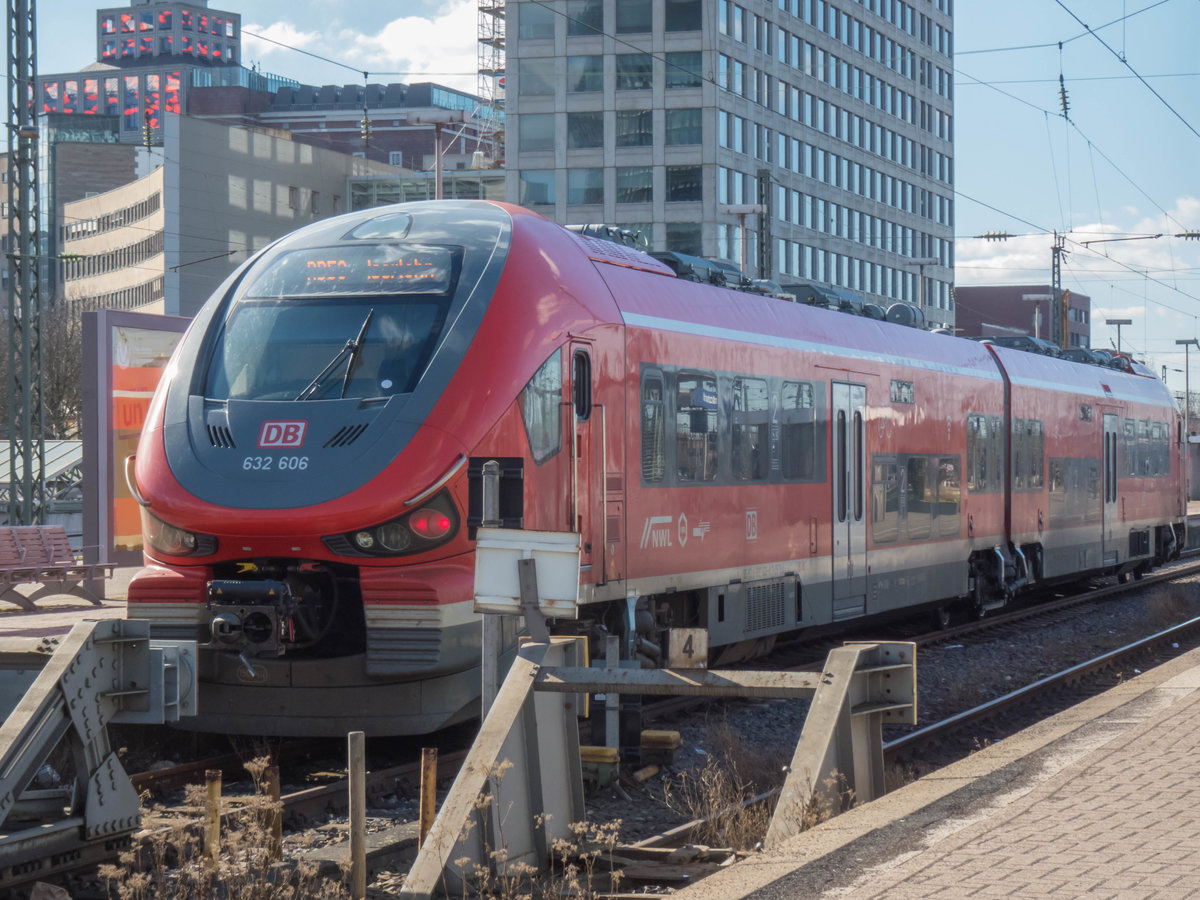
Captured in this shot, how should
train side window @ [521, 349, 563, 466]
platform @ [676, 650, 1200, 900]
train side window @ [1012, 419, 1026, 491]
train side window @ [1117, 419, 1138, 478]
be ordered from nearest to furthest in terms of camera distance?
platform @ [676, 650, 1200, 900]
train side window @ [521, 349, 563, 466]
train side window @ [1012, 419, 1026, 491]
train side window @ [1117, 419, 1138, 478]

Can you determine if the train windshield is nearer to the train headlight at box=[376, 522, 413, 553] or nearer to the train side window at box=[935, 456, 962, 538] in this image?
the train headlight at box=[376, 522, 413, 553]

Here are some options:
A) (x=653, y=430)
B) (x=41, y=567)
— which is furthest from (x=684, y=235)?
→ (x=653, y=430)

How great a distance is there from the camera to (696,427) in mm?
12078

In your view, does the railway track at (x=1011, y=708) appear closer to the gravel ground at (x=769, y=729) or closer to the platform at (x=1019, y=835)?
the gravel ground at (x=769, y=729)

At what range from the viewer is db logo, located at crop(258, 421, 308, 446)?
9.41 meters

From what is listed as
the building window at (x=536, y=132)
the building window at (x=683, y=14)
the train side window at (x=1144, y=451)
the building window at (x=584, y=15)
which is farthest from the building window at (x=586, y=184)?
the train side window at (x=1144, y=451)

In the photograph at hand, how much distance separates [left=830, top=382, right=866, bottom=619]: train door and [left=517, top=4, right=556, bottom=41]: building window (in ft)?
210

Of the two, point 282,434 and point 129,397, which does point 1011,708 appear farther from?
point 129,397

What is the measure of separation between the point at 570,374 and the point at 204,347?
2309 mm

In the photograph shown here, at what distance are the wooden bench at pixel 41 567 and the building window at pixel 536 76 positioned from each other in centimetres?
5924

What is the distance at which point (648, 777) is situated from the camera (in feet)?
31.6

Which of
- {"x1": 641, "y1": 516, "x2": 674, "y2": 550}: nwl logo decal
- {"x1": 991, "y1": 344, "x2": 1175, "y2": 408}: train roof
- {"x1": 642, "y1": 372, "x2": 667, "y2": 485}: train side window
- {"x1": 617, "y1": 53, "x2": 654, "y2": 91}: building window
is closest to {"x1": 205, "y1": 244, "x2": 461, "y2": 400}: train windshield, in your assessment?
{"x1": 642, "y1": 372, "x2": 667, "y2": 485}: train side window

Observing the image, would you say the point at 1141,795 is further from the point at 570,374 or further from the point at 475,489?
the point at 570,374

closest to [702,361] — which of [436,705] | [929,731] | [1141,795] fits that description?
[929,731]
